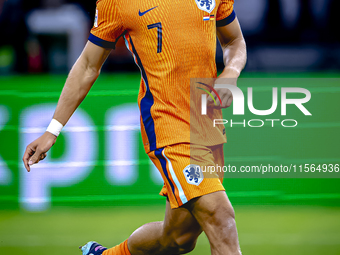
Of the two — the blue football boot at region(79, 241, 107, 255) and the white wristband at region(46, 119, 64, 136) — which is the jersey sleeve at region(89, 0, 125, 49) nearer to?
the white wristband at region(46, 119, 64, 136)

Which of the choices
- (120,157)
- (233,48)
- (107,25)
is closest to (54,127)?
(107,25)

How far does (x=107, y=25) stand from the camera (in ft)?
7.07

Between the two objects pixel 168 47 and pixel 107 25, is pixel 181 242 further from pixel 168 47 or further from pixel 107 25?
pixel 107 25

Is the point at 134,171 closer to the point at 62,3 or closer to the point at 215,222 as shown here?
the point at 215,222

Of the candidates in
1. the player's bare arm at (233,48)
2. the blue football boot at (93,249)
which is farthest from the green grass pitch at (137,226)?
the player's bare arm at (233,48)

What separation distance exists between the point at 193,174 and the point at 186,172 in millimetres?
31

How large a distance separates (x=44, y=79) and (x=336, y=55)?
3.95 metres

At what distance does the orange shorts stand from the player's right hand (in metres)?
0.51

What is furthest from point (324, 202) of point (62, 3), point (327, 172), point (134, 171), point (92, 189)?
point (62, 3)

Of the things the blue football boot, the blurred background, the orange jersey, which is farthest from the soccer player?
the blurred background

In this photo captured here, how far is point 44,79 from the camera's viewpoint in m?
4.88

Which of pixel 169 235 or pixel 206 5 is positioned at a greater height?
pixel 206 5

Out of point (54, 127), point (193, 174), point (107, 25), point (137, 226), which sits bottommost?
point (137, 226)

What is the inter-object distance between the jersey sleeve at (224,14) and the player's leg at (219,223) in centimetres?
84
